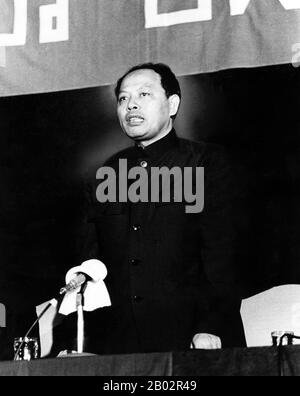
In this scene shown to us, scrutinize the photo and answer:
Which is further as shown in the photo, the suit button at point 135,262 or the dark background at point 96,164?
the suit button at point 135,262

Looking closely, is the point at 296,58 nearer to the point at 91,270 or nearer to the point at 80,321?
the point at 91,270

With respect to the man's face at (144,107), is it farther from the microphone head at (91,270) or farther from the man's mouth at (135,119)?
the microphone head at (91,270)

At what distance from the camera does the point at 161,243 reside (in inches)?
182

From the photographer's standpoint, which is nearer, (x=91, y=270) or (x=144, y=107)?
(x=91, y=270)

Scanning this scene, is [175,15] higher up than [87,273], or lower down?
higher up

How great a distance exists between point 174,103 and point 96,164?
22.7 inches

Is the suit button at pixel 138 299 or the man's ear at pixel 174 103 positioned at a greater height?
the man's ear at pixel 174 103

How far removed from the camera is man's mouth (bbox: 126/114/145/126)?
4766mm

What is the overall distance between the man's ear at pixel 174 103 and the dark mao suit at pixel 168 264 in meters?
0.12

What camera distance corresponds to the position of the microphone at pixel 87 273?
4.57m

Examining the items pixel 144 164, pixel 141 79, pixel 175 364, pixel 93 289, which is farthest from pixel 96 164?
pixel 175 364

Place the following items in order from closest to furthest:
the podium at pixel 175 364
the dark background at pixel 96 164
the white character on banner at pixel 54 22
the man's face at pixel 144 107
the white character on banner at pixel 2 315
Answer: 1. the podium at pixel 175 364
2. the dark background at pixel 96 164
3. the man's face at pixel 144 107
4. the white character on banner at pixel 2 315
5. the white character on banner at pixel 54 22

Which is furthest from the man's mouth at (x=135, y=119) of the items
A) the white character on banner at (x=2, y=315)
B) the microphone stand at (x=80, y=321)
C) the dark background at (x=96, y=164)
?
the white character on banner at (x=2, y=315)
